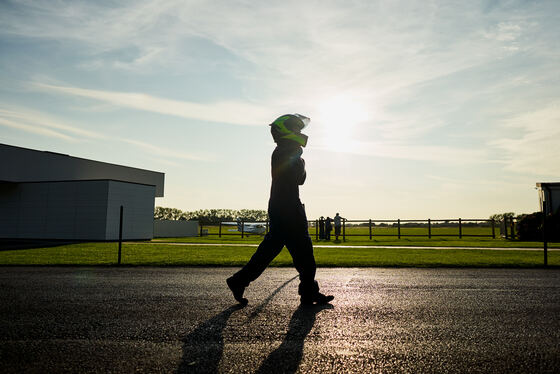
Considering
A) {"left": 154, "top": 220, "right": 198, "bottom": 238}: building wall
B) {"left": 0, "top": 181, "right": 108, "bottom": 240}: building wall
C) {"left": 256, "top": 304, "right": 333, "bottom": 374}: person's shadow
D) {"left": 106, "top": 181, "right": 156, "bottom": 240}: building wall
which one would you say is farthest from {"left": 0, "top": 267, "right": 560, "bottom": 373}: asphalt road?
{"left": 154, "top": 220, "right": 198, "bottom": 238}: building wall

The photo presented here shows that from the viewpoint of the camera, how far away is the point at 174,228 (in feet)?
131

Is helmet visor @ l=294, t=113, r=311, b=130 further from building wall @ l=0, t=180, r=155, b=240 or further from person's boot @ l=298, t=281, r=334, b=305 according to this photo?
building wall @ l=0, t=180, r=155, b=240

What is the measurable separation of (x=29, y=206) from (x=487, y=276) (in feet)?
95.0

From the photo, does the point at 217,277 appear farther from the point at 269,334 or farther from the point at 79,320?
the point at 269,334

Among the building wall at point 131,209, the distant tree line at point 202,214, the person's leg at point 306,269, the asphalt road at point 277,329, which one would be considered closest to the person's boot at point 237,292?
the asphalt road at point 277,329

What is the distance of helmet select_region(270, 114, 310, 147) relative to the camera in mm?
4625

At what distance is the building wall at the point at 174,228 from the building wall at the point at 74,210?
10115mm

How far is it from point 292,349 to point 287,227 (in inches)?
73.4

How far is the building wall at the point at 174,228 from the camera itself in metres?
38.5

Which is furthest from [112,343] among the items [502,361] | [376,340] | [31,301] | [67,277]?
[67,277]

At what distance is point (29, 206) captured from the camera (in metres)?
27.2

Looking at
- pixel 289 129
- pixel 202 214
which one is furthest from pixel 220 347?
pixel 202 214

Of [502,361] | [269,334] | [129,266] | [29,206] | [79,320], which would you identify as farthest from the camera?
[29,206]

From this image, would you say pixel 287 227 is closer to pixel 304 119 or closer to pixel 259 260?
pixel 259 260
